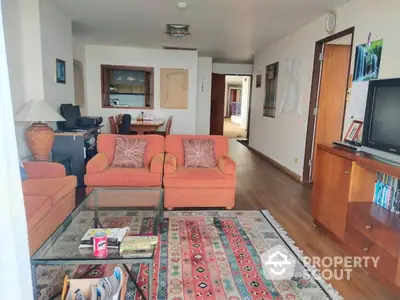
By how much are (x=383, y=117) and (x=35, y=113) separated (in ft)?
11.0

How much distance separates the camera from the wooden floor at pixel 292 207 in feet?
6.64

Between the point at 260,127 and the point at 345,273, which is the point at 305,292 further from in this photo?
the point at 260,127

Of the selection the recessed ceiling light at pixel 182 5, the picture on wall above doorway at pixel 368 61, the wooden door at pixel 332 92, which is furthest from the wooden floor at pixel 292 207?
the recessed ceiling light at pixel 182 5

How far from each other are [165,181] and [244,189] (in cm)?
145

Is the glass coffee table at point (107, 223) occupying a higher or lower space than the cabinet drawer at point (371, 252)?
higher

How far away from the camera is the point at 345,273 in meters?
2.19

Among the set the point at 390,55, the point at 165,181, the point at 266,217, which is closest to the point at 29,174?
the point at 165,181

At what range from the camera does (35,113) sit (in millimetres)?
3012

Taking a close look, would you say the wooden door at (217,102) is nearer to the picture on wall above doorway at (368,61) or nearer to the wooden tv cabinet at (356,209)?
the picture on wall above doorway at (368,61)

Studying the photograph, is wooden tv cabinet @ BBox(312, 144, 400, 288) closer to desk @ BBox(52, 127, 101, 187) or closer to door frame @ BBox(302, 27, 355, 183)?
door frame @ BBox(302, 27, 355, 183)

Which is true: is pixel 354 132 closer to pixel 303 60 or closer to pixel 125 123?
pixel 303 60

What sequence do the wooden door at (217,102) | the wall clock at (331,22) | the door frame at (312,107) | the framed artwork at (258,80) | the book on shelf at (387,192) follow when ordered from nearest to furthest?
1. the book on shelf at (387,192)
2. the wall clock at (331,22)
3. the door frame at (312,107)
4. the framed artwork at (258,80)
5. the wooden door at (217,102)

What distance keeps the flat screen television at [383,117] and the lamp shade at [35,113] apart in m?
3.18

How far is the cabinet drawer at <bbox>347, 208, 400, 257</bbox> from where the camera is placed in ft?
6.22
